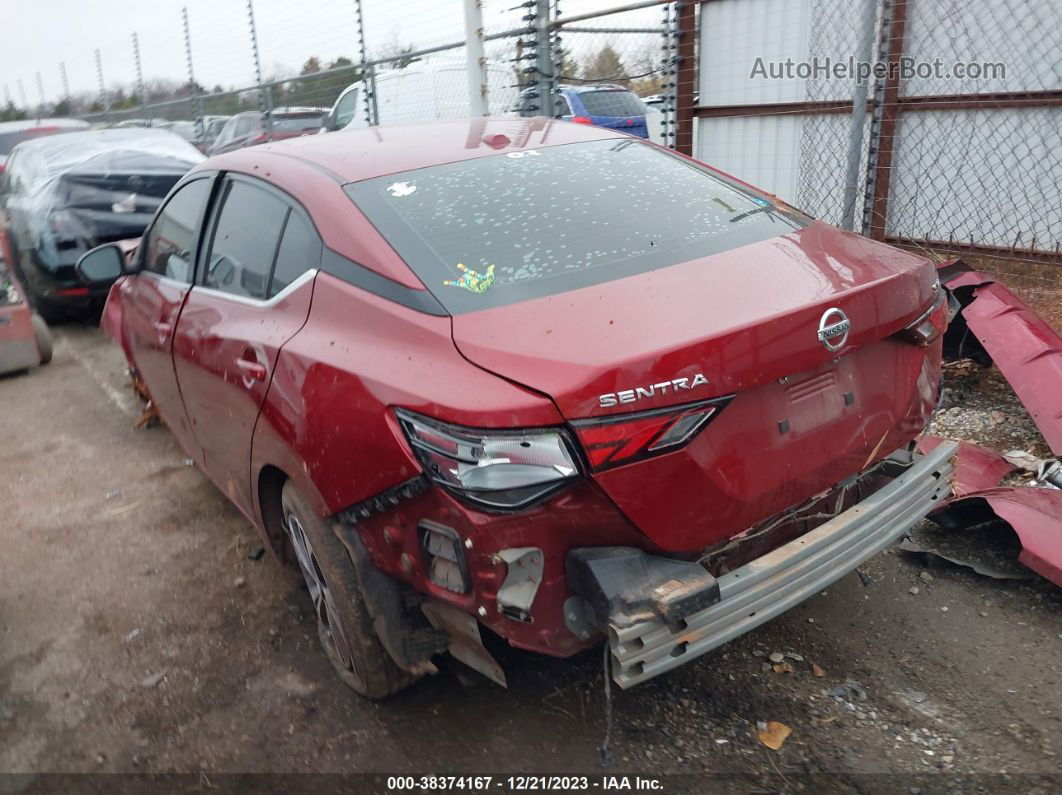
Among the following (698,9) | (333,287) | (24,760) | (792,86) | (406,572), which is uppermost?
(698,9)

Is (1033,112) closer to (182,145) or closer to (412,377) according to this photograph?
(412,377)

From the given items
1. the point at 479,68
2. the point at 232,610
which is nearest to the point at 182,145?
the point at 479,68

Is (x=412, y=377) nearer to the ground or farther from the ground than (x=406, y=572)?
farther from the ground

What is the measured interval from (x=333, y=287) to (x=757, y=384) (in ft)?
4.16

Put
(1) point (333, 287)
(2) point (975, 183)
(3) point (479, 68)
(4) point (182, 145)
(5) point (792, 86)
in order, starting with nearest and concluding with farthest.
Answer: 1. (1) point (333, 287)
2. (2) point (975, 183)
3. (5) point (792, 86)
4. (3) point (479, 68)
5. (4) point (182, 145)

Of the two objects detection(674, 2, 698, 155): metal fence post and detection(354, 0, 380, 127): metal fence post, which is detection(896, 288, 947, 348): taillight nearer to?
detection(674, 2, 698, 155): metal fence post

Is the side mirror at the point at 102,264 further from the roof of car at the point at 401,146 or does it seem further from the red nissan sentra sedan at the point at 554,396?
the red nissan sentra sedan at the point at 554,396

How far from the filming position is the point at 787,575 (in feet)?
7.43

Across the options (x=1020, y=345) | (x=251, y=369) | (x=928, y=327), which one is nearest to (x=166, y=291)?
(x=251, y=369)

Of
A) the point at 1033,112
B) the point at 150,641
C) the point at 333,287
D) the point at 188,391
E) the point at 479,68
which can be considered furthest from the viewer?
the point at 479,68

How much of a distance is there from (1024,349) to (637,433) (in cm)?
291

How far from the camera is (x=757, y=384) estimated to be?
2121 millimetres

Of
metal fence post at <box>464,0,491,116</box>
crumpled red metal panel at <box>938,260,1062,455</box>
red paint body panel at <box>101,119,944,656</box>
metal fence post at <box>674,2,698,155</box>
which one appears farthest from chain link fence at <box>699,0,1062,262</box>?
red paint body panel at <box>101,119,944,656</box>

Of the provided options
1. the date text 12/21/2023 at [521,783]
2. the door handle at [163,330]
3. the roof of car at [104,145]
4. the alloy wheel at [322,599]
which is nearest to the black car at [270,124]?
the roof of car at [104,145]
